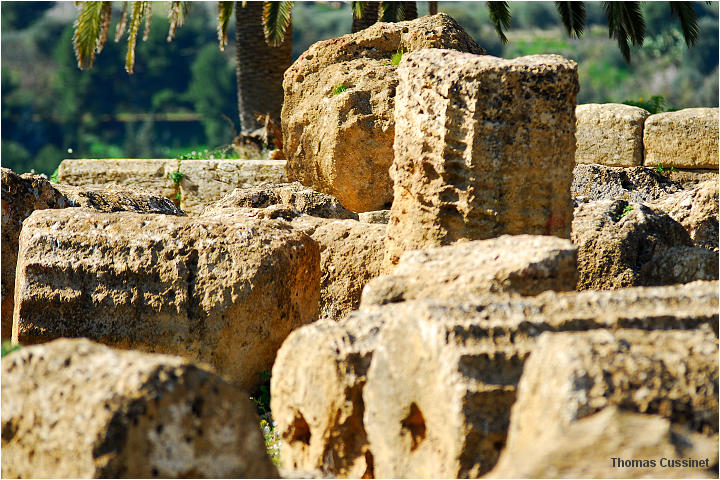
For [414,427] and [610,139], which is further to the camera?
[610,139]

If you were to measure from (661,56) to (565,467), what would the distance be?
5489 cm

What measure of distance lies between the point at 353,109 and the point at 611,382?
220 inches

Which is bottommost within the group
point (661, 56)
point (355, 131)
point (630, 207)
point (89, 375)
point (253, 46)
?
point (89, 375)

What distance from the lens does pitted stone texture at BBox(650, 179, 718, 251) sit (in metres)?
6.27

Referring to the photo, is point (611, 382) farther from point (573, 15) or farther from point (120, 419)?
point (573, 15)

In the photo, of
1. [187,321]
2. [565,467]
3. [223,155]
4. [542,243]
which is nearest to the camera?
[565,467]

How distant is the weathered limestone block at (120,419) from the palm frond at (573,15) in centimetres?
974

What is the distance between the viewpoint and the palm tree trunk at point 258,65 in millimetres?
12758

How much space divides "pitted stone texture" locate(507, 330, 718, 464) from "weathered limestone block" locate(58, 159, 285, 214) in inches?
270

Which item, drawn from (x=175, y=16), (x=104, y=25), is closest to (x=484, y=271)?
(x=104, y=25)

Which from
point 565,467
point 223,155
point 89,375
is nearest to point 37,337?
point 89,375

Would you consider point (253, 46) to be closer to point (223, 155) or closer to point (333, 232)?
point (223, 155)

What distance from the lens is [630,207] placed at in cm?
601

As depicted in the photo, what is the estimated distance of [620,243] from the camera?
18.3ft
